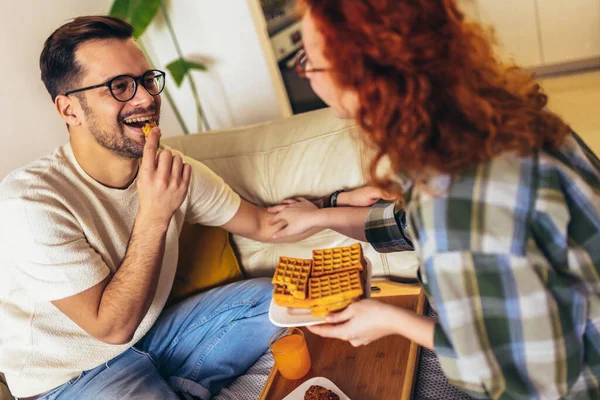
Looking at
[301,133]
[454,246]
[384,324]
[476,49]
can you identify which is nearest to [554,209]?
[454,246]

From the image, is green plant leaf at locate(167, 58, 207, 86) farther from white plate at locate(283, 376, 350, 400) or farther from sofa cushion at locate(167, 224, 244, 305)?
white plate at locate(283, 376, 350, 400)

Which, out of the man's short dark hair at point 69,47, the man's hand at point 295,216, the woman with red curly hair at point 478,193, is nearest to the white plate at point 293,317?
the woman with red curly hair at point 478,193

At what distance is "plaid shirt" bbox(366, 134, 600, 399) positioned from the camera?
35.4 inches

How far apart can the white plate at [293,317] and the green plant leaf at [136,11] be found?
174 cm

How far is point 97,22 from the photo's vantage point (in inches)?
62.5

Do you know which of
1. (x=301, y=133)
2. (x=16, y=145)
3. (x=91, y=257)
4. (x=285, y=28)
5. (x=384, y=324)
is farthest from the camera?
(x=285, y=28)

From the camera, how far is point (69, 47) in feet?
5.12

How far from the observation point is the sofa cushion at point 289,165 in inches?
69.9

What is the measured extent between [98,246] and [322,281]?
65 cm

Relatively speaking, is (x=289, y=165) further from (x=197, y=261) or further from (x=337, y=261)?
(x=337, y=261)

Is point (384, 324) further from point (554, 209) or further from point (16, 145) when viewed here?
point (16, 145)

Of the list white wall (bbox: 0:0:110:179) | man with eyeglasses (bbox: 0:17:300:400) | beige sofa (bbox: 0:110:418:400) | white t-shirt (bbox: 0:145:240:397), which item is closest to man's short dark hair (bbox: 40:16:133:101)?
man with eyeglasses (bbox: 0:17:300:400)

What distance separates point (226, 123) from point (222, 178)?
3.76ft

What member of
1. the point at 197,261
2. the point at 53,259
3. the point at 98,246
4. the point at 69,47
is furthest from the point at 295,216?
the point at 69,47
